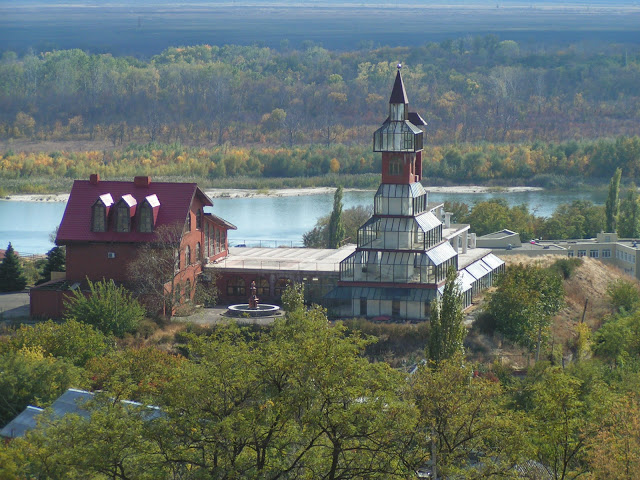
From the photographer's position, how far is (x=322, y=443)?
79.4 ft

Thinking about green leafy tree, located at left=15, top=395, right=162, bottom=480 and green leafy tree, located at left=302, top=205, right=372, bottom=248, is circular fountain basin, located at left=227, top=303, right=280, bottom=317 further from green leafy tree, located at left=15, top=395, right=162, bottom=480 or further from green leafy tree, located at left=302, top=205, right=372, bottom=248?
green leafy tree, located at left=15, top=395, right=162, bottom=480

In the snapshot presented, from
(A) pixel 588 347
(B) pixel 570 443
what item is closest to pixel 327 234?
(A) pixel 588 347

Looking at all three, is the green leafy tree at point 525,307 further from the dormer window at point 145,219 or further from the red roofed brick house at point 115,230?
the dormer window at point 145,219

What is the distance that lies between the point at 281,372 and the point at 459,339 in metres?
13.9

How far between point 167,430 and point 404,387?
14.1 feet

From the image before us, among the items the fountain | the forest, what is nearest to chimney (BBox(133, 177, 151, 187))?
the fountain

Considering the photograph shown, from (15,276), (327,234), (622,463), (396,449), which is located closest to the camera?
Result: (396,449)

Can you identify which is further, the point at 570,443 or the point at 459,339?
the point at 459,339

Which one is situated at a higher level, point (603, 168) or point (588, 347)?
point (588, 347)

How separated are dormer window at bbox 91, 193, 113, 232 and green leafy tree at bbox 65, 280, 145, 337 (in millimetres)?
4108

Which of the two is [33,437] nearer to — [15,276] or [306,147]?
[15,276]

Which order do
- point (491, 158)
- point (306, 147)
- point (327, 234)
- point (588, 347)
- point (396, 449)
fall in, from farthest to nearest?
point (306, 147) → point (491, 158) → point (327, 234) → point (588, 347) → point (396, 449)

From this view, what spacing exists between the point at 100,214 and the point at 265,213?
40.4 m

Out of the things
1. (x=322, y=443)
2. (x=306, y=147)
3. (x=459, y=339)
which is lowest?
(x=306, y=147)
